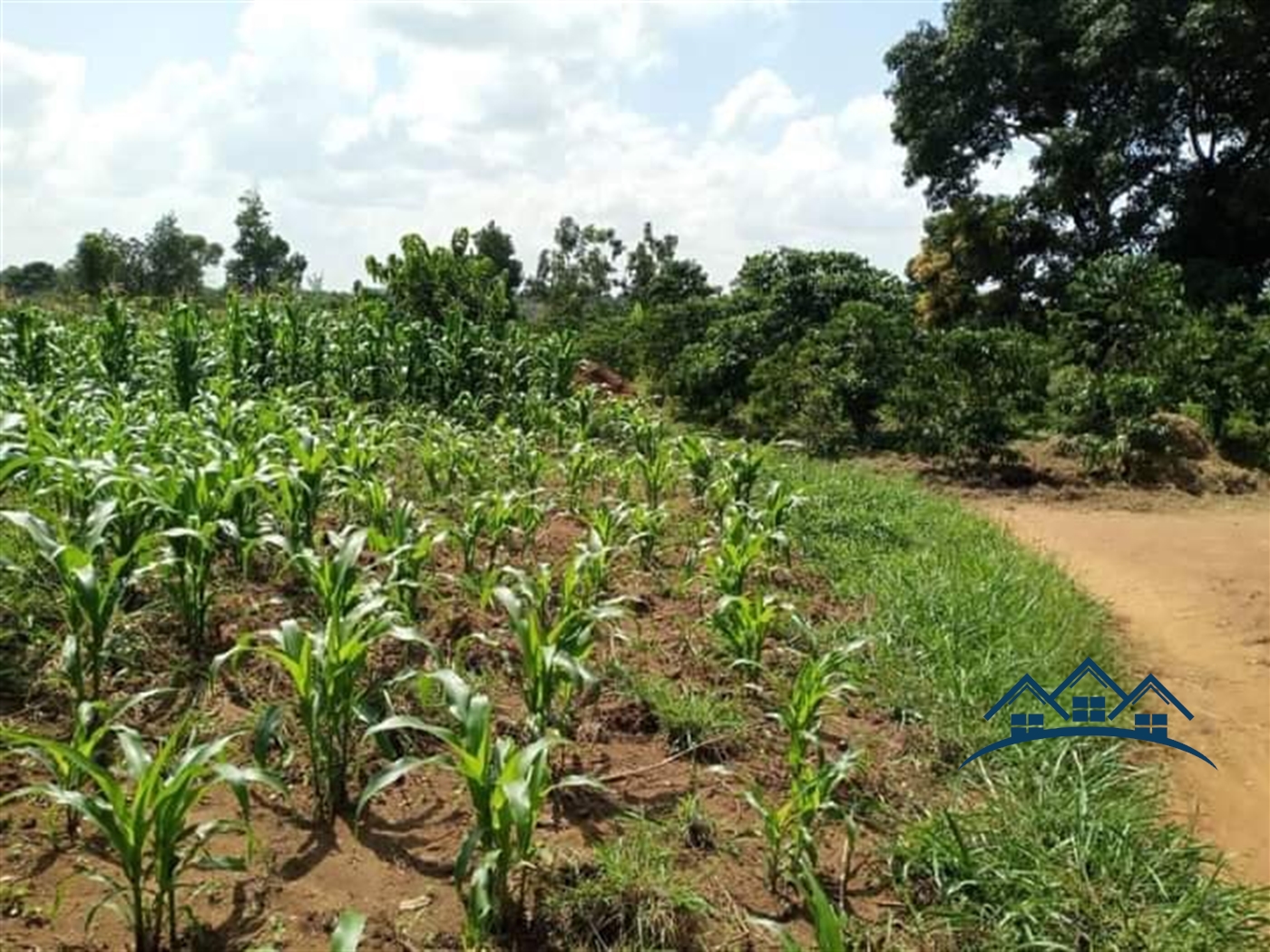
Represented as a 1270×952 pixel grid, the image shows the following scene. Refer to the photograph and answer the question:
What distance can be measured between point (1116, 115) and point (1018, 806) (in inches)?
615

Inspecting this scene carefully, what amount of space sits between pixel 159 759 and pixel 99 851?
1.70 feet

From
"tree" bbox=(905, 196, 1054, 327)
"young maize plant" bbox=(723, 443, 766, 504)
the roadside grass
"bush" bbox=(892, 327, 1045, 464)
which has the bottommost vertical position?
the roadside grass

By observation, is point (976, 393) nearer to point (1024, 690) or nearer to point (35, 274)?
point (1024, 690)

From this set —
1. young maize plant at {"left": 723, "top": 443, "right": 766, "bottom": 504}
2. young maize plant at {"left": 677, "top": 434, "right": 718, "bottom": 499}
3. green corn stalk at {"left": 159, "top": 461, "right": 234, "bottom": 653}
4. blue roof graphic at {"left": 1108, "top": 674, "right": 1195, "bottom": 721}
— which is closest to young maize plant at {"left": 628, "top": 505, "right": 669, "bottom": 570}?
young maize plant at {"left": 723, "top": 443, "right": 766, "bottom": 504}

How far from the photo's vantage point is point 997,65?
16.9 m

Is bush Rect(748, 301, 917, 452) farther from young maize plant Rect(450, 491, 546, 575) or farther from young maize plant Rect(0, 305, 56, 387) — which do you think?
young maize plant Rect(0, 305, 56, 387)

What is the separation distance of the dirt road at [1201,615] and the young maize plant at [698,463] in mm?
2246

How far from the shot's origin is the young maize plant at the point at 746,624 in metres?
3.62

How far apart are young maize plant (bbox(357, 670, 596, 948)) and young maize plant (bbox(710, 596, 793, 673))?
4.79 feet

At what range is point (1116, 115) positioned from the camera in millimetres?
15531

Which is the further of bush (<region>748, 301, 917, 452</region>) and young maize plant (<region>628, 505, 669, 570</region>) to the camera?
bush (<region>748, 301, 917, 452</region>)

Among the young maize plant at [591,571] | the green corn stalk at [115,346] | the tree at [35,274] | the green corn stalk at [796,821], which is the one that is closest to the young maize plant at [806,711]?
the green corn stalk at [796,821]

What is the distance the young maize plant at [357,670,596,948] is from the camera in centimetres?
204

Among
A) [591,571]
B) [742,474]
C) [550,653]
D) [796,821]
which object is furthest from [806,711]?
[742,474]
